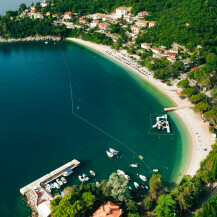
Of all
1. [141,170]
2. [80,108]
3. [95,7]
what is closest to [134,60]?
[80,108]

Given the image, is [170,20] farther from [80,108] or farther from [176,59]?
[80,108]

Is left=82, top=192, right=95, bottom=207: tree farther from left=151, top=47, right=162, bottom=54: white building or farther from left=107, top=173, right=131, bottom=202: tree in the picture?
left=151, top=47, right=162, bottom=54: white building

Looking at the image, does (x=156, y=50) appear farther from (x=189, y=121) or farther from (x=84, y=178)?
(x=84, y=178)

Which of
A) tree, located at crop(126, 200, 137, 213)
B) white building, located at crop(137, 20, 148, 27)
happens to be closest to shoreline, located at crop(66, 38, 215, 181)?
tree, located at crop(126, 200, 137, 213)

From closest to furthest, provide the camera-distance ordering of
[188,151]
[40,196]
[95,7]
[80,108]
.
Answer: [40,196], [188,151], [80,108], [95,7]

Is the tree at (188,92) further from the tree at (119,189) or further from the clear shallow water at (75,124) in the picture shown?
the tree at (119,189)

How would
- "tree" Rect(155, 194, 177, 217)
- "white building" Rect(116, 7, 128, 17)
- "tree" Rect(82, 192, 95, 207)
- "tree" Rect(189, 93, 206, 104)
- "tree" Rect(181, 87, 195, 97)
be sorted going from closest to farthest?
1. "tree" Rect(155, 194, 177, 217)
2. "tree" Rect(82, 192, 95, 207)
3. "tree" Rect(189, 93, 206, 104)
4. "tree" Rect(181, 87, 195, 97)
5. "white building" Rect(116, 7, 128, 17)

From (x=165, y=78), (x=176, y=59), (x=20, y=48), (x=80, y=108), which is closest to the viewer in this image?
(x=80, y=108)
